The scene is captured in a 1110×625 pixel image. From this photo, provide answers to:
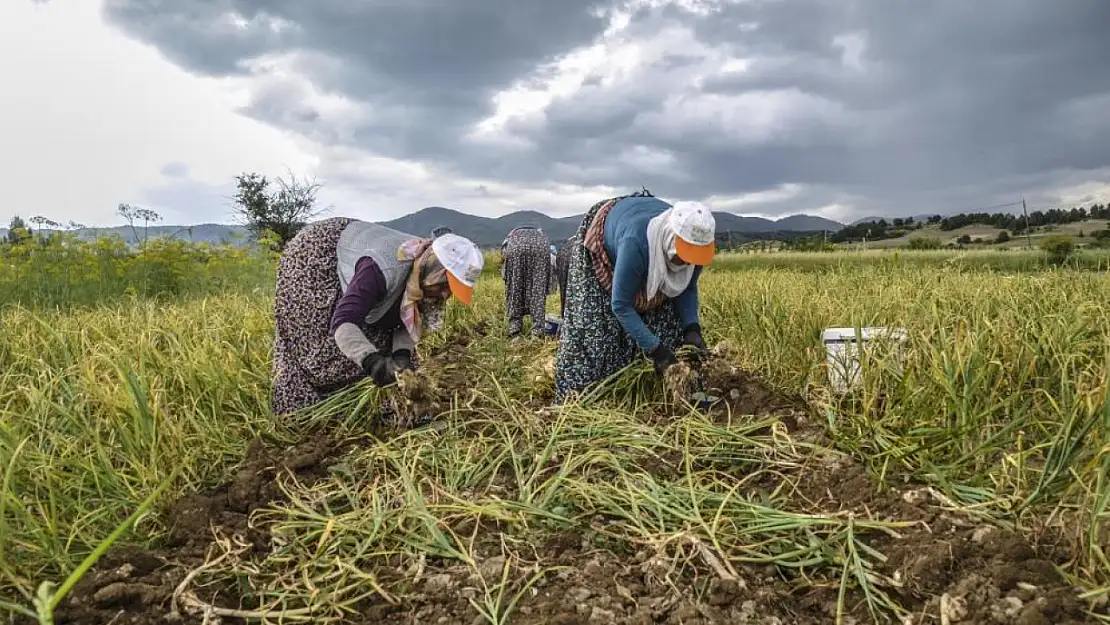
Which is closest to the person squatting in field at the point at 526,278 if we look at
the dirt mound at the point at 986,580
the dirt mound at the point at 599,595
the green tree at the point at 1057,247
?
the dirt mound at the point at 599,595

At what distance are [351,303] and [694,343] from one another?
146 centimetres

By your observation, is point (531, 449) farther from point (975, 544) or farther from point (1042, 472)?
point (1042, 472)

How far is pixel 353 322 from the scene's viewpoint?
254cm

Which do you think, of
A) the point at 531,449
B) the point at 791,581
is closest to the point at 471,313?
the point at 531,449

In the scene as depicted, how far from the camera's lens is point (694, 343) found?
2984 millimetres

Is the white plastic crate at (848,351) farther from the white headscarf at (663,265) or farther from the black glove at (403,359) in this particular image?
the black glove at (403,359)

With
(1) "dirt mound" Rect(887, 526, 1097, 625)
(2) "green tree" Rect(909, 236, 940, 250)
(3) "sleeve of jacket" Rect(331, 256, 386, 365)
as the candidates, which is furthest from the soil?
(2) "green tree" Rect(909, 236, 940, 250)

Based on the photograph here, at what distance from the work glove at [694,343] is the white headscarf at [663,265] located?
195 mm

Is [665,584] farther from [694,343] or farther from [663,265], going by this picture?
[694,343]

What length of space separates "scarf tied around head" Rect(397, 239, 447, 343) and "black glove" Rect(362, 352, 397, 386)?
24 centimetres

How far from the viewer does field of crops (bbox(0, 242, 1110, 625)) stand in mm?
1508

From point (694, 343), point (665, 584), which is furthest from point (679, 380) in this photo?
point (665, 584)

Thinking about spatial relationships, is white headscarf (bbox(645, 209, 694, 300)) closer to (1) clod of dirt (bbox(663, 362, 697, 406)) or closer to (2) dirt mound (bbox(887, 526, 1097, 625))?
(1) clod of dirt (bbox(663, 362, 697, 406))

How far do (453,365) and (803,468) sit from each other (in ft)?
7.83
